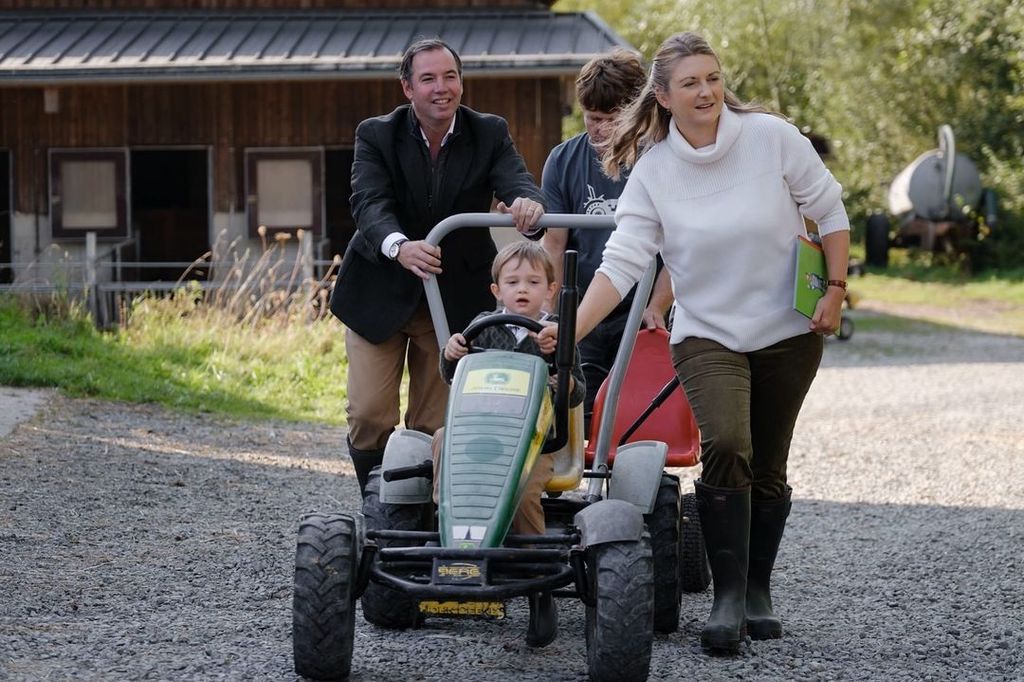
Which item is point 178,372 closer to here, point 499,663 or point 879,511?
point 879,511

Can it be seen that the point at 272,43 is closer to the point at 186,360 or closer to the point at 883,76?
the point at 186,360

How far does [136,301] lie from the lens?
14.3 m

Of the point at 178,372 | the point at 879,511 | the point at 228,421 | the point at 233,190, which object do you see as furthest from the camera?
the point at 233,190

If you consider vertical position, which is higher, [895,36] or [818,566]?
[895,36]

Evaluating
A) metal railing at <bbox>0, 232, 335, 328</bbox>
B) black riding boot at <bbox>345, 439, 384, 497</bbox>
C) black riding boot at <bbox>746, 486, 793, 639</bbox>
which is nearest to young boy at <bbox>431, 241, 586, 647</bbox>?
black riding boot at <bbox>746, 486, 793, 639</bbox>

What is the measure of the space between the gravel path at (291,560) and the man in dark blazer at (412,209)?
81 cm

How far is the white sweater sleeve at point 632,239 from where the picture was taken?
5035 millimetres

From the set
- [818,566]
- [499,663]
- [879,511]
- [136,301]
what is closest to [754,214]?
[499,663]

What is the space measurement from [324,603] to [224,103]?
13993mm

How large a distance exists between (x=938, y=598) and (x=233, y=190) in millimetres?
13012

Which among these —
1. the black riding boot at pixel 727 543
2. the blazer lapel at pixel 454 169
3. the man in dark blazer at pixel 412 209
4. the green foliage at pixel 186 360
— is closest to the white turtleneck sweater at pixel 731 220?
the black riding boot at pixel 727 543

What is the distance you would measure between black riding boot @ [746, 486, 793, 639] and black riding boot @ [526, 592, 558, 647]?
74 centimetres

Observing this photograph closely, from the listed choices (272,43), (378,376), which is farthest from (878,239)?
(378,376)

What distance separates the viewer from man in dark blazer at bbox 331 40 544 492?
18.6 ft
